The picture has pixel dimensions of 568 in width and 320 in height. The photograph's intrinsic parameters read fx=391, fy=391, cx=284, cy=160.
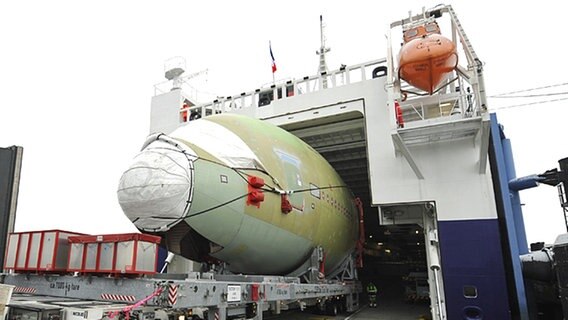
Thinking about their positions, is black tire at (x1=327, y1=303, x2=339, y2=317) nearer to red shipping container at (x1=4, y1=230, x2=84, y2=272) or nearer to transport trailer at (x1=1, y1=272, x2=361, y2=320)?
transport trailer at (x1=1, y1=272, x2=361, y2=320)

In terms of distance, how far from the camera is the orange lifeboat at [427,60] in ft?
35.5

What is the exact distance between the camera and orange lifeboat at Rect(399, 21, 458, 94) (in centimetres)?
1083

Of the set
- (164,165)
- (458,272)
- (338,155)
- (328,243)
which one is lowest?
(458,272)

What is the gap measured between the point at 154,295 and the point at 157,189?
68.8 inches

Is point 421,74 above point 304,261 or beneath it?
above

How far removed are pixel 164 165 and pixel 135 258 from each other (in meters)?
1.60

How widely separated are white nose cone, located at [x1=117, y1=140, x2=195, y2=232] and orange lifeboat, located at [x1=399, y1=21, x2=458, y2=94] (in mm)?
7364

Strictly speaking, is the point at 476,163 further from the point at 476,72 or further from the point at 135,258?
the point at 135,258

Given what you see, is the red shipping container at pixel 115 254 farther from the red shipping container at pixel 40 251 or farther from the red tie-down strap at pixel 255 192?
the red tie-down strap at pixel 255 192

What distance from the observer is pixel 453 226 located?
1154 cm

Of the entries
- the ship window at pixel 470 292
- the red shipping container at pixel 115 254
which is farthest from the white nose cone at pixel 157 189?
the ship window at pixel 470 292

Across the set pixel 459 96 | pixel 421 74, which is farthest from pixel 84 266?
pixel 459 96

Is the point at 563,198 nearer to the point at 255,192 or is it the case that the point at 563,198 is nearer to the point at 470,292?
the point at 470,292

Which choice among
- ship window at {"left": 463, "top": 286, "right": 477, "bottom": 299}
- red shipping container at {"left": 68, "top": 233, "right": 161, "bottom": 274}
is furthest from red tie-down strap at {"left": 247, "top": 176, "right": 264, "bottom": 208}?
ship window at {"left": 463, "top": 286, "right": 477, "bottom": 299}
